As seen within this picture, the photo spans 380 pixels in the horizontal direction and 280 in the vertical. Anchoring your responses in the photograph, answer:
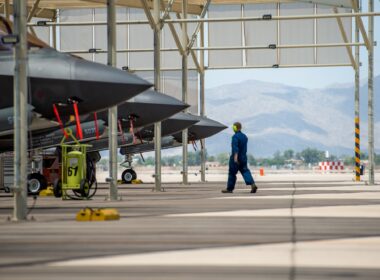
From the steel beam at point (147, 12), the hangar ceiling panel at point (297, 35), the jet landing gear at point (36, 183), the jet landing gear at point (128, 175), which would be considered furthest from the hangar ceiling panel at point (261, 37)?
the jet landing gear at point (36, 183)

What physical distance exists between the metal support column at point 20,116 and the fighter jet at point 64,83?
3.20 metres

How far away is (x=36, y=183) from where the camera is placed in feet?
73.2

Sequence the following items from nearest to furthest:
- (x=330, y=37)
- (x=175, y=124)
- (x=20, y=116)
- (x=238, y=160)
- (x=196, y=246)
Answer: (x=196, y=246) → (x=20, y=116) → (x=238, y=160) → (x=175, y=124) → (x=330, y=37)

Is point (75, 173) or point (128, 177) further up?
point (75, 173)

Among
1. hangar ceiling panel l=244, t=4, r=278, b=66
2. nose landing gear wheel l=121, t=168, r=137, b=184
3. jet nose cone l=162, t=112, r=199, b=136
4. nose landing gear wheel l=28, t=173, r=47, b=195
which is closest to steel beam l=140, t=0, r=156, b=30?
nose landing gear wheel l=28, t=173, r=47, b=195

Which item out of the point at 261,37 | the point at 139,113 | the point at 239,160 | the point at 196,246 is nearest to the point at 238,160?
the point at 239,160

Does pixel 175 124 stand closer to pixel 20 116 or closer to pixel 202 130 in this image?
pixel 202 130

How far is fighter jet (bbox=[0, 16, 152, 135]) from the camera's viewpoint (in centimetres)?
1600

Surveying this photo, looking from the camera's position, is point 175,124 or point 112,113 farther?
point 175,124

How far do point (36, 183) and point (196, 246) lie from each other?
45.6ft

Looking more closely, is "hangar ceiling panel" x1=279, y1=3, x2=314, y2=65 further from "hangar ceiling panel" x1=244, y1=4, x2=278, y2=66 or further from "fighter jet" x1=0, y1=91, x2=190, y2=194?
"fighter jet" x1=0, y1=91, x2=190, y2=194

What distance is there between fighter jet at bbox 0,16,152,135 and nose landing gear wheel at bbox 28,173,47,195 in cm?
578

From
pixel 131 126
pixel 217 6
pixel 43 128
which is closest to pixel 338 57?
pixel 217 6

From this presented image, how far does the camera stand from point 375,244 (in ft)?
29.8
